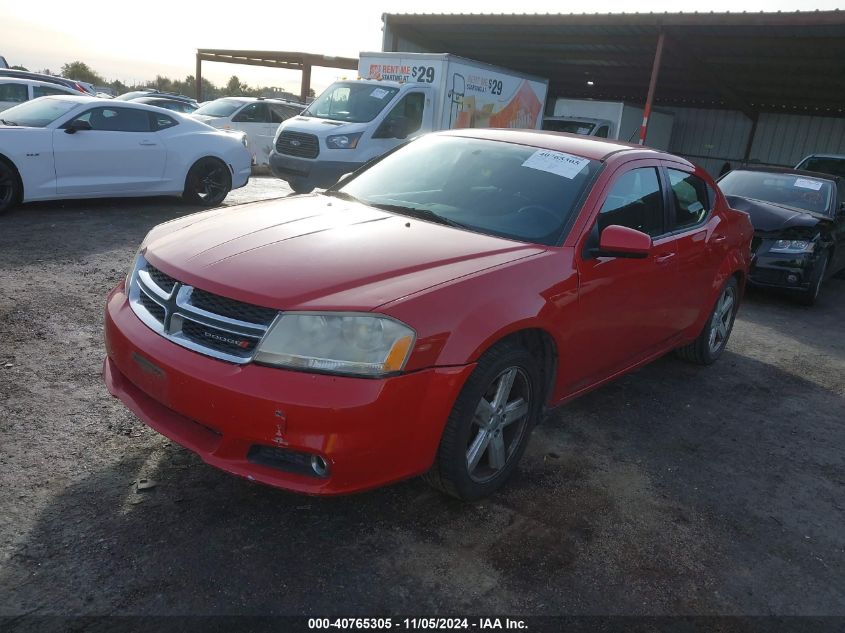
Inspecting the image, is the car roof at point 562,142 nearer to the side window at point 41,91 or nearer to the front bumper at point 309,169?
the front bumper at point 309,169

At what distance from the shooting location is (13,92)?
12516 millimetres

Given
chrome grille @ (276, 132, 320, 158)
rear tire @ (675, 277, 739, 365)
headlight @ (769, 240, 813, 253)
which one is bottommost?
rear tire @ (675, 277, 739, 365)

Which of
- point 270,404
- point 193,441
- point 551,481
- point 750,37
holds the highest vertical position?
point 750,37

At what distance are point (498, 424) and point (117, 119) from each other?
7.69m

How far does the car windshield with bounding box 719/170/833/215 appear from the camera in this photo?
27.5 ft

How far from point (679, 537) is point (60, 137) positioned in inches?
315

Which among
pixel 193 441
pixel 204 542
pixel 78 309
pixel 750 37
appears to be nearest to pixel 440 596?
pixel 204 542

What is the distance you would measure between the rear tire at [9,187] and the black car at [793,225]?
8312 mm

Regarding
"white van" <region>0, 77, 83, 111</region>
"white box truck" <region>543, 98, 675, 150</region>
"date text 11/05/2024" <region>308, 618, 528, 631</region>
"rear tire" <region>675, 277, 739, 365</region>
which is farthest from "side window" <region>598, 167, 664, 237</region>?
"white box truck" <region>543, 98, 675, 150</region>

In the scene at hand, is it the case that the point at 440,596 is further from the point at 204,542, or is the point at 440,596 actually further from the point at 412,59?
the point at 412,59

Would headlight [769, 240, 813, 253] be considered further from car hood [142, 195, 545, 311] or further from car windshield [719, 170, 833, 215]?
car hood [142, 195, 545, 311]

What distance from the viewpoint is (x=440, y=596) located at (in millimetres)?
2449

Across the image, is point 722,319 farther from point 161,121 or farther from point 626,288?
point 161,121

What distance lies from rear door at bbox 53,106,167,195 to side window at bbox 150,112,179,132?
7 cm
